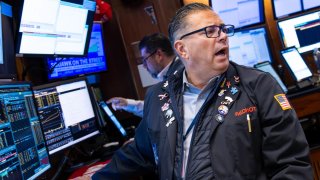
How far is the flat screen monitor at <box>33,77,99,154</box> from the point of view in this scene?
196 cm

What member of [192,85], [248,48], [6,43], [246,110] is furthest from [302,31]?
[6,43]

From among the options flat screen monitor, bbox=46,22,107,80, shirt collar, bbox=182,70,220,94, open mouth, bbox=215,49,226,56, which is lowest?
shirt collar, bbox=182,70,220,94

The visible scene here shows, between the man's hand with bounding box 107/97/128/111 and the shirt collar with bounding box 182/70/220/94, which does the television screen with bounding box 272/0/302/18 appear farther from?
the shirt collar with bounding box 182/70/220/94

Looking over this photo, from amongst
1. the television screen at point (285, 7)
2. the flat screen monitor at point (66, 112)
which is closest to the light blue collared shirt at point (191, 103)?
the flat screen monitor at point (66, 112)

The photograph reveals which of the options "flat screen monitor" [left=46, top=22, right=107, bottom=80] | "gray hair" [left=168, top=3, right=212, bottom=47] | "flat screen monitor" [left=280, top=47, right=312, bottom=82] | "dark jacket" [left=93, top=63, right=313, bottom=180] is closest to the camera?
"dark jacket" [left=93, top=63, right=313, bottom=180]

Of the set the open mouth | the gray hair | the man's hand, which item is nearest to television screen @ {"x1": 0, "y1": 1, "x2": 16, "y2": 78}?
the gray hair

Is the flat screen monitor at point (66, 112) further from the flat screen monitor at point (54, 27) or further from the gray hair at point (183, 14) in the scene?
the gray hair at point (183, 14)

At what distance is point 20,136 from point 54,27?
0.81 metres

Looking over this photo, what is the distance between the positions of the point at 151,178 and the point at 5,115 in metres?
1.09

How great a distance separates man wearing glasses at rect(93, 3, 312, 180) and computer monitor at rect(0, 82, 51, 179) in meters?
0.32

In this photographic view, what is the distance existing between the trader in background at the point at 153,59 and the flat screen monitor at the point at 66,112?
565mm

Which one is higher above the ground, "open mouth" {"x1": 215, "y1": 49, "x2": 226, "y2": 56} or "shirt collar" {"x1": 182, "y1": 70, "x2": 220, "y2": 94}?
"open mouth" {"x1": 215, "y1": 49, "x2": 226, "y2": 56}

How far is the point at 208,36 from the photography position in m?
1.59

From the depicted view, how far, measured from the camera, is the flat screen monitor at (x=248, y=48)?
11.3 feet
